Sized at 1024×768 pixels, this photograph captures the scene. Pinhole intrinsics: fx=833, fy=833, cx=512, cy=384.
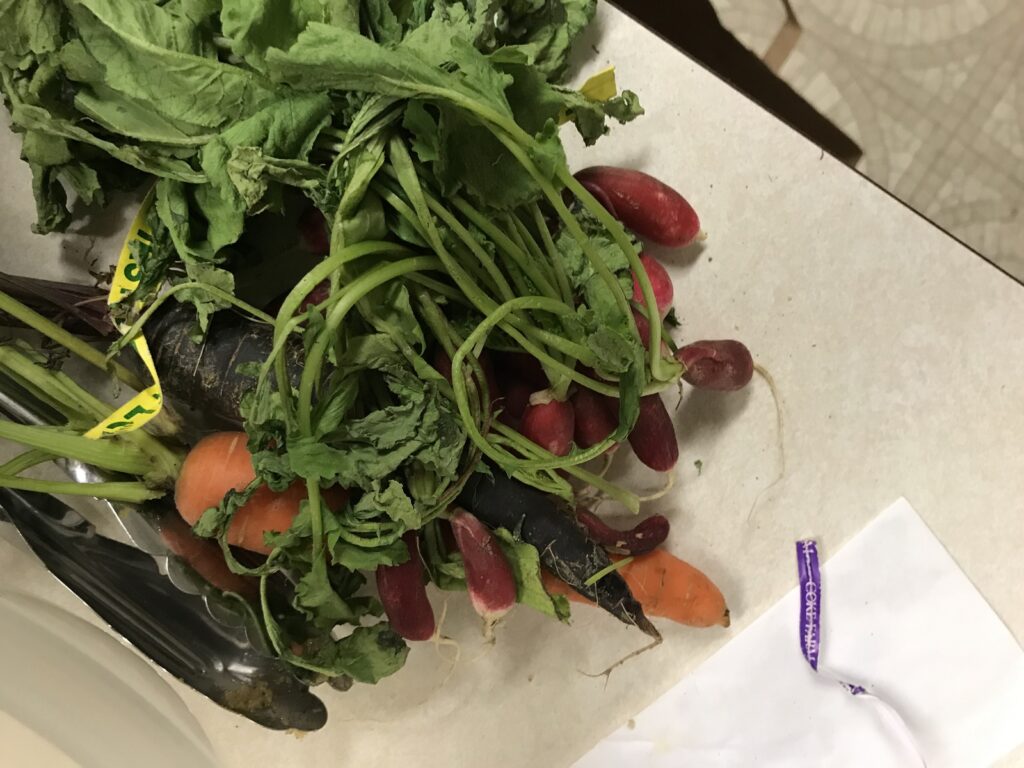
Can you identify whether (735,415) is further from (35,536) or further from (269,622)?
(35,536)

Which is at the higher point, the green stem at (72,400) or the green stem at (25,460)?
the green stem at (72,400)

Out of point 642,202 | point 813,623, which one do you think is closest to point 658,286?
point 642,202

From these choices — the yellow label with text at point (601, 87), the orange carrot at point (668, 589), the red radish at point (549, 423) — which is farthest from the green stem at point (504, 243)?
the orange carrot at point (668, 589)

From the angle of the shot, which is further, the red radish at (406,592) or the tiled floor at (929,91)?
the tiled floor at (929,91)

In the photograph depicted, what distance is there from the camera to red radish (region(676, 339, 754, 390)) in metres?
0.83

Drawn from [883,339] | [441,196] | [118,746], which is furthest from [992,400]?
[118,746]

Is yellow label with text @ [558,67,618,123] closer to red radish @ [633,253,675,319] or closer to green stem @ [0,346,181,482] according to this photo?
red radish @ [633,253,675,319]

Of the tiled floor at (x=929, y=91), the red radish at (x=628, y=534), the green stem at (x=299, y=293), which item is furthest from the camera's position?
the tiled floor at (x=929, y=91)

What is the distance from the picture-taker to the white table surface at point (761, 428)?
89 cm

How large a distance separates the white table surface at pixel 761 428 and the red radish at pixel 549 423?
0.57 ft

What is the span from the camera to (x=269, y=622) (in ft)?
2.44

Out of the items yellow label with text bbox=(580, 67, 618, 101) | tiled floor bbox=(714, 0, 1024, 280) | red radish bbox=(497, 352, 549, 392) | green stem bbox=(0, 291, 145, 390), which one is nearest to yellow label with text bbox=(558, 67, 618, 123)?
yellow label with text bbox=(580, 67, 618, 101)

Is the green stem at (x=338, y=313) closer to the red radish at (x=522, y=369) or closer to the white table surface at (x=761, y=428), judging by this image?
the red radish at (x=522, y=369)

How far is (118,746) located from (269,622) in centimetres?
17
